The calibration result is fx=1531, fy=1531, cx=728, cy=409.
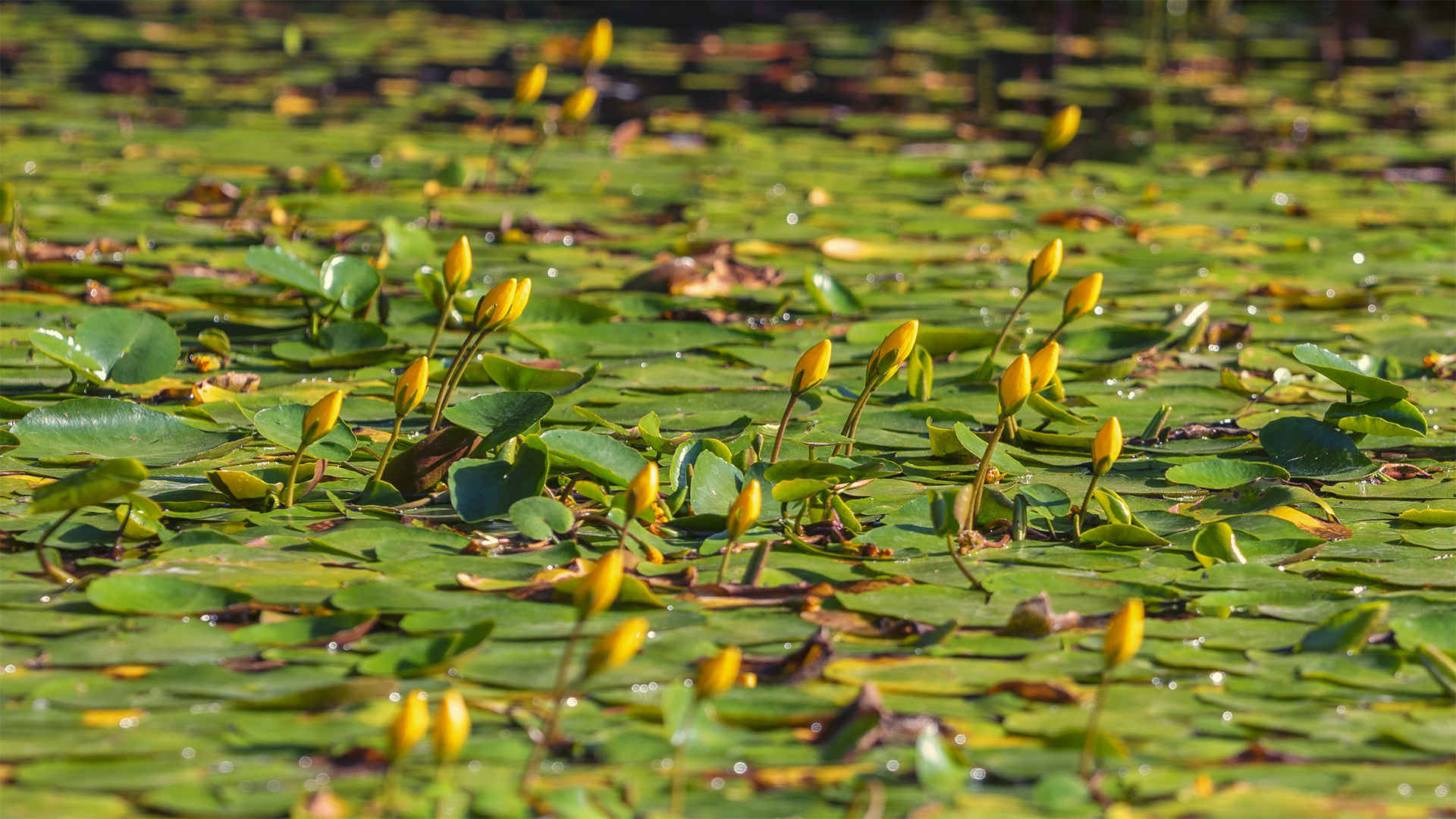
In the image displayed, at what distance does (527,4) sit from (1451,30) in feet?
18.9

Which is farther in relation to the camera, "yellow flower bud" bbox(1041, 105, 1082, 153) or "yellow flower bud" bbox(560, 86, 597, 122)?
"yellow flower bud" bbox(560, 86, 597, 122)

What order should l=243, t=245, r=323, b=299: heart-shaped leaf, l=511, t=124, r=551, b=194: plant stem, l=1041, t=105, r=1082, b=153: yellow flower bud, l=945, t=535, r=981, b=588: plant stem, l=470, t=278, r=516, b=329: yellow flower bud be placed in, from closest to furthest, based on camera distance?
l=945, t=535, r=981, b=588: plant stem → l=470, t=278, r=516, b=329: yellow flower bud → l=243, t=245, r=323, b=299: heart-shaped leaf → l=1041, t=105, r=1082, b=153: yellow flower bud → l=511, t=124, r=551, b=194: plant stem

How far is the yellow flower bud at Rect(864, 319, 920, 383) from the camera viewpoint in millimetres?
1840

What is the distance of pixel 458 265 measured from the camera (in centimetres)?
210

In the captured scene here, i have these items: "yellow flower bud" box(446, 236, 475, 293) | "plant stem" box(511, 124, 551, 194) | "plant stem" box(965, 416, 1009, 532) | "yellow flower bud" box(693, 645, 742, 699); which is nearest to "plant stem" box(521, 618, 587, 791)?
"yellow flower bud" box(693, 645, 742, 699)

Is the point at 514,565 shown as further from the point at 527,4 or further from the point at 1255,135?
the point at 527,4

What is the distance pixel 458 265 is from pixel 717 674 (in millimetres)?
1016

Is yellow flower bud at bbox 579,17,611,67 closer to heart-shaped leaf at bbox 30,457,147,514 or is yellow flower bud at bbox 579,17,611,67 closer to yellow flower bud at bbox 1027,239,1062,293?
yellow flower bud at bbox 1027,239,1062,293

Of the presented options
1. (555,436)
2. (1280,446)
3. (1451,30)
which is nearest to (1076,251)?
(1280,446)

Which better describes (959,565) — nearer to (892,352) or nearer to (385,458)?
(892,352)

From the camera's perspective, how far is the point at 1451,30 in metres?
9.16

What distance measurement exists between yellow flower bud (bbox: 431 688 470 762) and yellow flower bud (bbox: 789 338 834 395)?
2.38 feet

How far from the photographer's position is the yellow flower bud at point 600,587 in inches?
51.6

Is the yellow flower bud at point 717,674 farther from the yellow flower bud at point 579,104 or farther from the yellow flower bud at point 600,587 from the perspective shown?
the yellow flower bud at point 579,104
